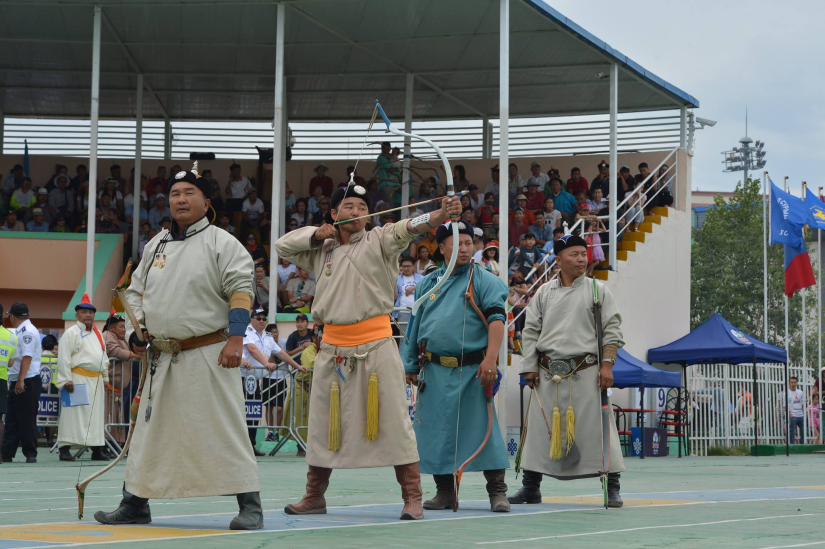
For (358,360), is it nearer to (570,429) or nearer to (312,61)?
(570,429)

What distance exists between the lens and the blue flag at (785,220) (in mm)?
26312

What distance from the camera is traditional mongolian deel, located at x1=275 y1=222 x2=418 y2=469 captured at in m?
6.62

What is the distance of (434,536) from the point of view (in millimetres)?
5605

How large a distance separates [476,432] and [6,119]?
21.9 metres

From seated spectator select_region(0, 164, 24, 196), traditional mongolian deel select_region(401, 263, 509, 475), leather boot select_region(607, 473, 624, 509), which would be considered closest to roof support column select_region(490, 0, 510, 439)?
leather boot select_region(607, 473, 624, 509)

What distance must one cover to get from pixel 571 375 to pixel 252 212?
1515cm

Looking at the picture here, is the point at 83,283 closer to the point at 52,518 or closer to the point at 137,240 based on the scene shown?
the point at 137,240

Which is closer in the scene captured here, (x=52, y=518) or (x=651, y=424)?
(x=52, y=518)

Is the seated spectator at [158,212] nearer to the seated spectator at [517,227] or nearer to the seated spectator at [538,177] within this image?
the seated spectator at [517,227]

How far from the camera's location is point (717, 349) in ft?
67.2

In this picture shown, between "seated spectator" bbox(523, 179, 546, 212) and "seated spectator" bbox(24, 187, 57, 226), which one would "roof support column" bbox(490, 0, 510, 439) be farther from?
"seated spectator" bbox(24, 187, 57, 226)

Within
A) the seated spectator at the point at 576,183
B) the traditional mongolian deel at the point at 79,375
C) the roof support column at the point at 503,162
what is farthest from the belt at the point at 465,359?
the seated spectator at the point at 576,183

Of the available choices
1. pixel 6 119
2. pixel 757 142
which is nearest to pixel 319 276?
pixel 6 119

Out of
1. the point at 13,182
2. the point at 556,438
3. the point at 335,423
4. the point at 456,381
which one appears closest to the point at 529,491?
the point at 556,438
